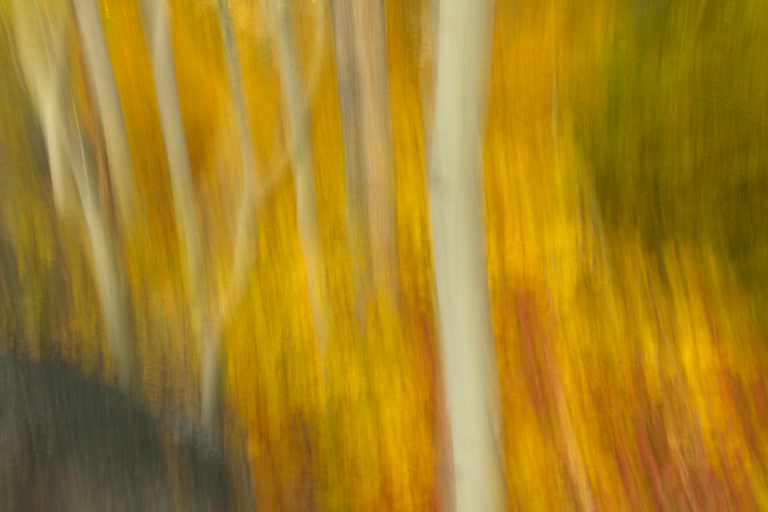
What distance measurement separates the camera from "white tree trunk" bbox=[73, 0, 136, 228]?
581mm

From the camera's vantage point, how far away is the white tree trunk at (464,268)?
0.52 meters

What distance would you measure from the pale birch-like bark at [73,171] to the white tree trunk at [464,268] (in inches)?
12.5

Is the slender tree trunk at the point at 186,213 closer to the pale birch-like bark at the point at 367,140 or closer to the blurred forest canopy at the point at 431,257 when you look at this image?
the blurred forest canopy at the point at 431,257

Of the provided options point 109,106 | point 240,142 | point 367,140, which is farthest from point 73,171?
point 367,140

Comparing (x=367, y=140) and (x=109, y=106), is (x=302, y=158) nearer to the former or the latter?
(x=367, y=140)

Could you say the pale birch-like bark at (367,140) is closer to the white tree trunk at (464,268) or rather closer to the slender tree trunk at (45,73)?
the white tree trunk at (464,268)

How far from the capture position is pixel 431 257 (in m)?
0.54

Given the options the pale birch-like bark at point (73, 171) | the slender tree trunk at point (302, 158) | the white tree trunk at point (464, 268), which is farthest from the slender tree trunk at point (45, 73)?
the white tree trunk at point (464, 268)

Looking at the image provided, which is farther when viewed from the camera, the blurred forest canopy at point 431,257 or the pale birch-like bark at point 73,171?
the pale birch-like bark at point 73,171

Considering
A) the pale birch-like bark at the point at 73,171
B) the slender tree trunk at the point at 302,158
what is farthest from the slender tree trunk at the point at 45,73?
the slender tree trunk at the point at 302,158

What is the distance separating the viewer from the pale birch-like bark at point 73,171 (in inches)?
23.3

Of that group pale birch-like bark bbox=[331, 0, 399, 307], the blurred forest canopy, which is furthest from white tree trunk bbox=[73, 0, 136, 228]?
pale birch-like bark bbox=[331, 0, 399, 307]

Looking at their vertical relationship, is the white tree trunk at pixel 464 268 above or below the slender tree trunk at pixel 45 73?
below

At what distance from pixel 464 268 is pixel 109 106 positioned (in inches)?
14.8
